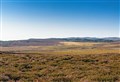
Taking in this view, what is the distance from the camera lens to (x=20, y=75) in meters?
18.8

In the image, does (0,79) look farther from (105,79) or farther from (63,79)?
(105,79)

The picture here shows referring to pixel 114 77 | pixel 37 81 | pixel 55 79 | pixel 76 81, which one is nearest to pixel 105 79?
pixel 114 77

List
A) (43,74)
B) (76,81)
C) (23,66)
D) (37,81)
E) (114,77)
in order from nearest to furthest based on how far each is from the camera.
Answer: (37,81) < (76,81) < (114,77) < (43,74) < (23,66)

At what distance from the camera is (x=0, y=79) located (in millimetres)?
16297

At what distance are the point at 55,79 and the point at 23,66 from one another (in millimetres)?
8498

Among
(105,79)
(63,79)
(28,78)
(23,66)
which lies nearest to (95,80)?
(105,79)

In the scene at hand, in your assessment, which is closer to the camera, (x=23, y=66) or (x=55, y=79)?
(x=55, y=79)

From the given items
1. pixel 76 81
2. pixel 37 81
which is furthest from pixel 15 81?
pixel 76 81

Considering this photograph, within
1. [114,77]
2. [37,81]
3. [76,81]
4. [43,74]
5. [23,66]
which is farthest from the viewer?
[23,66]

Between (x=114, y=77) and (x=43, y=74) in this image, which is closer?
(x=114, y=77)

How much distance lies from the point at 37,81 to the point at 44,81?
52cm

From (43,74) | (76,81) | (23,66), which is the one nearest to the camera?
(76,81)

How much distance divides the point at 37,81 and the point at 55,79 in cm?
191

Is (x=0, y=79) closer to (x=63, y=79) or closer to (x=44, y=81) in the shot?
(x=44, y=81)
